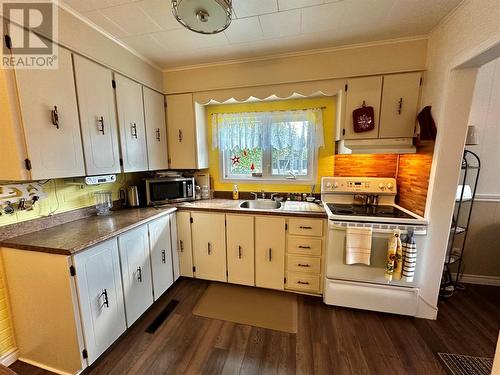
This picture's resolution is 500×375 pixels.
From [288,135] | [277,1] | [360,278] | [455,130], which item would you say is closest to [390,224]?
[360,278]

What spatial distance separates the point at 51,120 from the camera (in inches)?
55.4

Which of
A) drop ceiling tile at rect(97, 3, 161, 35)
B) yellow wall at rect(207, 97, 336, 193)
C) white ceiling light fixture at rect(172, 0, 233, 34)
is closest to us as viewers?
white ceiling light fixture at rect(172, 0, 233, 34)

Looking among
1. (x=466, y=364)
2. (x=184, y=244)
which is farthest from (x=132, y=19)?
(x=466, y=364)

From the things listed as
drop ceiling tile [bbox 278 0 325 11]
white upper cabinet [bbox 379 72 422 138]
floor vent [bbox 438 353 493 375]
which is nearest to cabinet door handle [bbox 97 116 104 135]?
drop ceiling tile [bbox 278 0 325 11]

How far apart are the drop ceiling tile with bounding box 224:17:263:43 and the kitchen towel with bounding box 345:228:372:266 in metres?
1.86

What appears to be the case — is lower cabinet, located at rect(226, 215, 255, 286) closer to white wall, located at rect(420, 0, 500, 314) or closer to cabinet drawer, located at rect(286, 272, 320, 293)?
cabinet drawer, located at rect(286, 272, 320, 293)

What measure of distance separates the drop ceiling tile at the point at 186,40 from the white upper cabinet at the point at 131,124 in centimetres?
52

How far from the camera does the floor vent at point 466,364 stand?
4.61ft

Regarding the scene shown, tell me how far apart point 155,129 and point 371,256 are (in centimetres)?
258

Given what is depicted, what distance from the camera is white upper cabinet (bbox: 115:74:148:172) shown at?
6.45ft

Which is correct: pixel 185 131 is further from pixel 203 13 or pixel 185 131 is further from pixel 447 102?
pixel 447 102

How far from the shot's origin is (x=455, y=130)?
161 cm

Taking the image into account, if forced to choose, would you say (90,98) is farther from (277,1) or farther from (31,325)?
(31,325)

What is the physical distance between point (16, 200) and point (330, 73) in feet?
9.15
